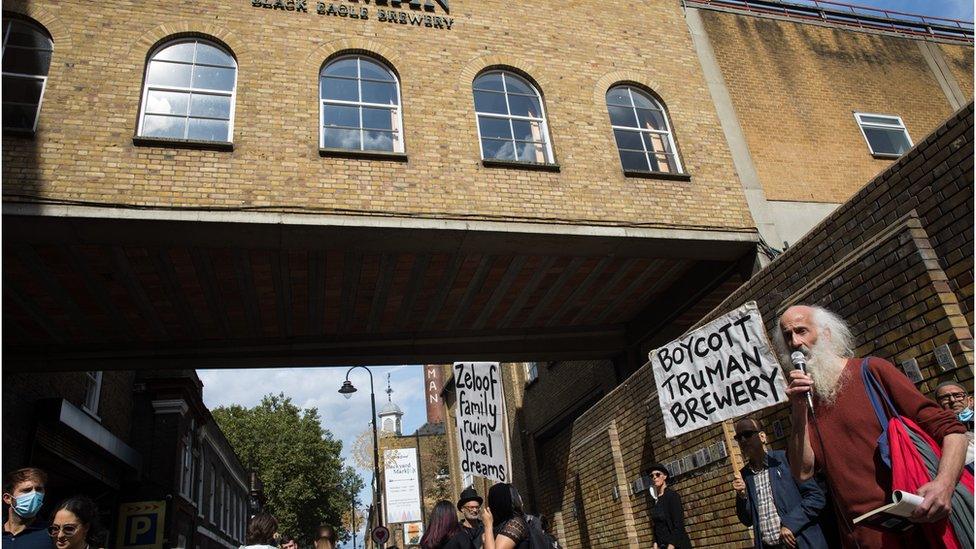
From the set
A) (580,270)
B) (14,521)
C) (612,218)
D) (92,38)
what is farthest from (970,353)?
(92,38)

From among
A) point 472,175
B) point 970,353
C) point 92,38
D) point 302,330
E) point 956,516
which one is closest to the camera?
point 956,516

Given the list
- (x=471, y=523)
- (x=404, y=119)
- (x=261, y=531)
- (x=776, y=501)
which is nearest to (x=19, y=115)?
(x=404, y=119)

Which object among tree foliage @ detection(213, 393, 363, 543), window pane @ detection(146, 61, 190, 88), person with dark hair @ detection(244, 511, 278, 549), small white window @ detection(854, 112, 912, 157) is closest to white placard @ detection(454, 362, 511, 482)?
person with dark hair @ detection(244, 511, 278, 549)

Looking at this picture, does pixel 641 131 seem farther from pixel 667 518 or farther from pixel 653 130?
pixel 667 518

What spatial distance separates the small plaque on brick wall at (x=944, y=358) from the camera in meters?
4.91

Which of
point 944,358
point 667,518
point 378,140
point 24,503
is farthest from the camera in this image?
point 378,140

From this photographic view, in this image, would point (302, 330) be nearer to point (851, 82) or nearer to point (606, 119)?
point (606, 119)

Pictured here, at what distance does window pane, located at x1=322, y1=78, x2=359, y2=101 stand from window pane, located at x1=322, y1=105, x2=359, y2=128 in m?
0.20

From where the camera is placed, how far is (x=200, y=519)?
22.8 m

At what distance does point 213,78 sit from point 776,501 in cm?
983

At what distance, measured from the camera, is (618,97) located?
1161 centimetres

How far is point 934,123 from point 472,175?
11.6m

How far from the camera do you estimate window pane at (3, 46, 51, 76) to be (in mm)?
8977

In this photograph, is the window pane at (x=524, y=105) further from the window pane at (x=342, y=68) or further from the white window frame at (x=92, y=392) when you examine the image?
the white window frame at (x=92, y=392)
